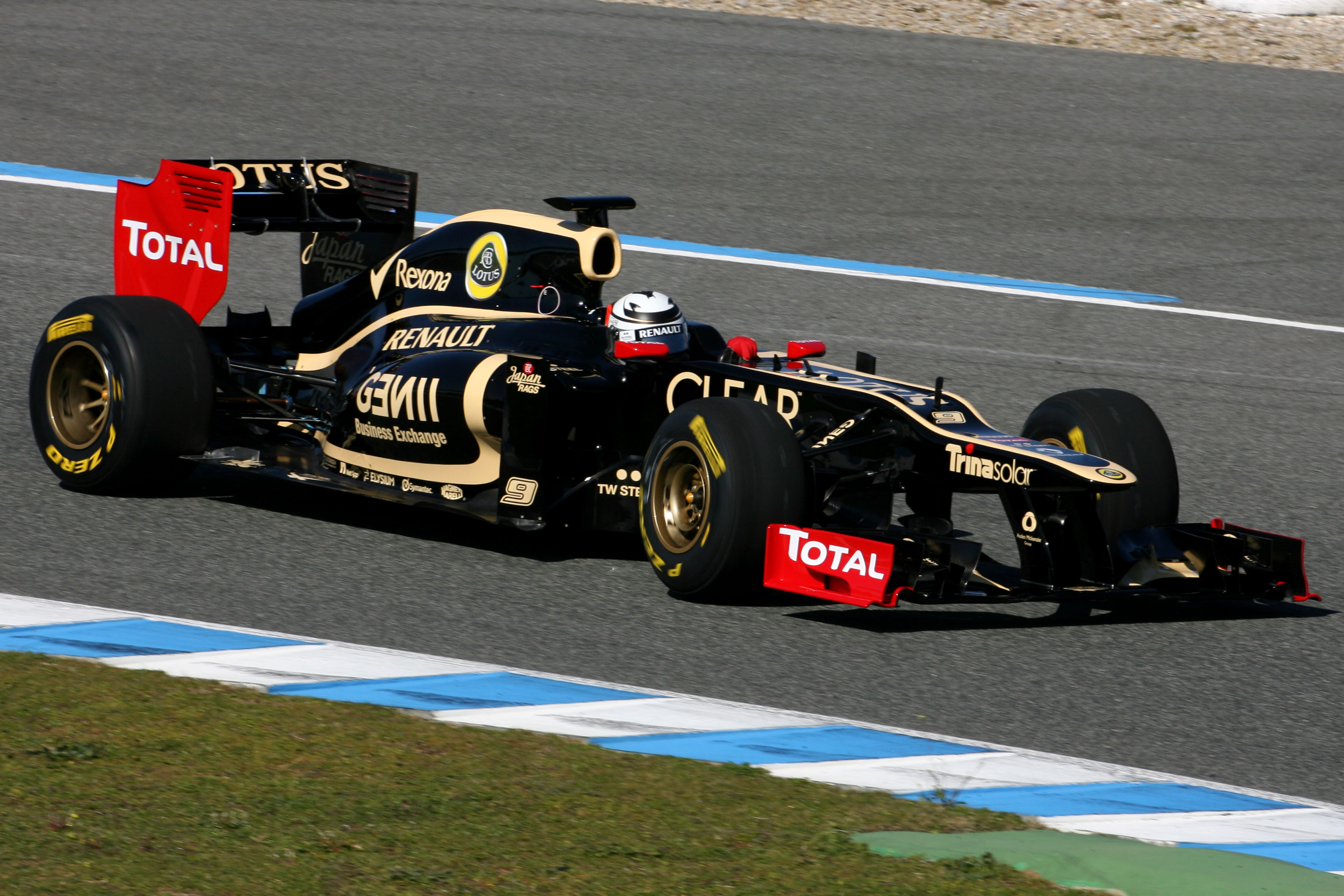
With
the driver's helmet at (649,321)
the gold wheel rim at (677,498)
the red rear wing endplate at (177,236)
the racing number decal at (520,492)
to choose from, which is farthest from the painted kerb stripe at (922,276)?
the gold wheel rim at (677,498)

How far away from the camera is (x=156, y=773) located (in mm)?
4711

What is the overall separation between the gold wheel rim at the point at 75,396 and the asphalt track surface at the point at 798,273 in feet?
1.01

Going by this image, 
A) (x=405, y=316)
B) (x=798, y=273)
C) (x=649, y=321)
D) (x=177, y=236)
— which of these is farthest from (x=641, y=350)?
(x=798, y=273)

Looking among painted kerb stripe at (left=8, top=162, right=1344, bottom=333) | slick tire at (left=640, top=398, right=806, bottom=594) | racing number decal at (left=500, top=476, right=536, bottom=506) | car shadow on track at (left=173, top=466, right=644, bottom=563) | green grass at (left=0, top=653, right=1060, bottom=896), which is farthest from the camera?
painted kerb stripe at (left=8, top=162, right=1344, bottom=333)

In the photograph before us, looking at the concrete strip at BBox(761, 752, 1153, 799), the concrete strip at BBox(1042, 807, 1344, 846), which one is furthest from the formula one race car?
the concrete strip at BBox(1042, 807, 1344, 846)

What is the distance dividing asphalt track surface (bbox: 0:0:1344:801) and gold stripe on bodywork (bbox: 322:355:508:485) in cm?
30

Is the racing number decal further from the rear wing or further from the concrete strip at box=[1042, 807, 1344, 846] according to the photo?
the concrete strip at box=[1042, 807, 1344, 846]

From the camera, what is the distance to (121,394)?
775 centimetres

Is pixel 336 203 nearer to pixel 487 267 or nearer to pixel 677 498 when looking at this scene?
pixel 487 267

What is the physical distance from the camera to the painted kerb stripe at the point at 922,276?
501 inches

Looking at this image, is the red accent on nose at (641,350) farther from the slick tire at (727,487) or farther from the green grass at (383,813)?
the green grass at (383,813)

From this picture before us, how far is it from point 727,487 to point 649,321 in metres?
1.09

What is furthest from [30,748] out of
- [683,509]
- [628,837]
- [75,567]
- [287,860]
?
[683,509]

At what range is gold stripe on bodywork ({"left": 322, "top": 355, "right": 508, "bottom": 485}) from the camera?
24.3ft
